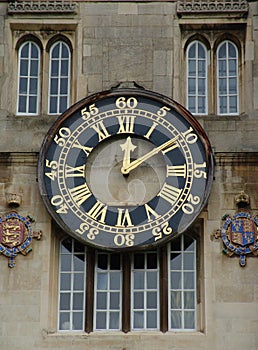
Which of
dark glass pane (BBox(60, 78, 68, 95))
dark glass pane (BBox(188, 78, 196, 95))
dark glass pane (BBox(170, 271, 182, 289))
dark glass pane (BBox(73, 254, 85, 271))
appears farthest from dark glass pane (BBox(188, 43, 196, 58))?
dark glass pane (BBox(73, 254, 85, 271))

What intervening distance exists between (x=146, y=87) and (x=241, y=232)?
123 inches

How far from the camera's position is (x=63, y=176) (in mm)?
23125

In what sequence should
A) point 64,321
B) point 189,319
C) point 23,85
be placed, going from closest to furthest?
point 189,319, point 64,321, point 23,85

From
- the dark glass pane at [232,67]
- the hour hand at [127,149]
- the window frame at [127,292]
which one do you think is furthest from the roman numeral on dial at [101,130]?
the dark glass pane at [232,67]

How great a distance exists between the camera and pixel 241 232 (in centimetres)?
2289

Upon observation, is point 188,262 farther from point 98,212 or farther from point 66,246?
point 66,246

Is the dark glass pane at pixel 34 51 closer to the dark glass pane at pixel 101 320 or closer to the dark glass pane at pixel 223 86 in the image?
the dark glass pane at pixel 223 86

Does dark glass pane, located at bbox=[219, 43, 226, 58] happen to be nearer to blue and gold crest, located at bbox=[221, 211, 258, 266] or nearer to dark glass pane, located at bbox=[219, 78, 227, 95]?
dark glass pane, located at bbox=[219, 78, 227, 95]

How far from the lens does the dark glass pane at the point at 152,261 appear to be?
23156 mm

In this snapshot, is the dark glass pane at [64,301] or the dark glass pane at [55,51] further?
the dark glass pane at [55,51]

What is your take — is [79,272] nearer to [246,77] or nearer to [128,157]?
[128,157]

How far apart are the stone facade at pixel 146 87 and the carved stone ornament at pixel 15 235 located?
134 millimetres

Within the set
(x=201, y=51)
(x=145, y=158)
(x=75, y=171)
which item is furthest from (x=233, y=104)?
(x=75, y=171)

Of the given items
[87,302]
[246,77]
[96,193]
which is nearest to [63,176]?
[96,193]
